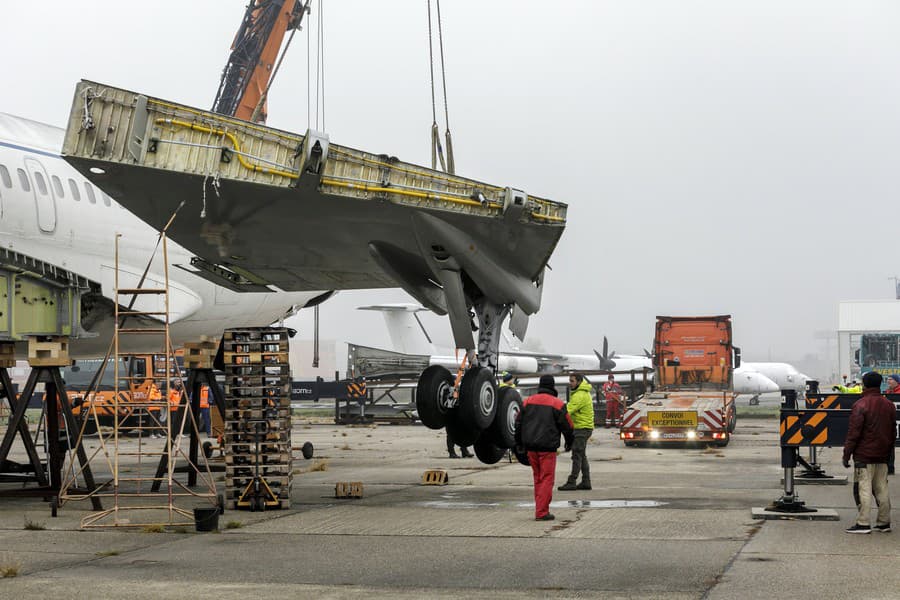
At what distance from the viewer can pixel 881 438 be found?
1179 centimetres

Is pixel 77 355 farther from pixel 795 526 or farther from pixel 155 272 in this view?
pixel 795 526

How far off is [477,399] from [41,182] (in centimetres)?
723

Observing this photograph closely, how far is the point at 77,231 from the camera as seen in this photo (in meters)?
16.5

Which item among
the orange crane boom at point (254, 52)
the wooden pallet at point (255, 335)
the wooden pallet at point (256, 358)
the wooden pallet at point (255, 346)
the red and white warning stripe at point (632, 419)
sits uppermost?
the orange crane boom at point (254, 52)

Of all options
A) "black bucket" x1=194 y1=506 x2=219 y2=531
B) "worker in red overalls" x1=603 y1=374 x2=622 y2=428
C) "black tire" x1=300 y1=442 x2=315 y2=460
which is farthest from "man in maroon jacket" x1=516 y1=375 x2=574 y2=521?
"worker in red overalls" x1=603 y1=374 x2=622 y2=428

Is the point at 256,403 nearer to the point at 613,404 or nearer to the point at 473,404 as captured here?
the point at 473,404

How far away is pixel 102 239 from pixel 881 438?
11.6 m

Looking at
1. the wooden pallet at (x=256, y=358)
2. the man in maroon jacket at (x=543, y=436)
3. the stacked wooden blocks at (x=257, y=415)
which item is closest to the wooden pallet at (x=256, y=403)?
the stacked wooden blocks at (x=257, y=415)

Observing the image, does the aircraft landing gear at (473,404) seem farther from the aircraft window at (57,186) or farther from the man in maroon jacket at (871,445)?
the aircraft window at (57,186)

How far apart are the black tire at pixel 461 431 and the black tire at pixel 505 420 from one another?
341 mm

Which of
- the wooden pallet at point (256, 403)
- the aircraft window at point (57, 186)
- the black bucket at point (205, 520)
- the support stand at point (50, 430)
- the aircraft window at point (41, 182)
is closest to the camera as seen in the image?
the black bucket at point (205, 520)

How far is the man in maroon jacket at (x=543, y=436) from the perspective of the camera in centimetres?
1288

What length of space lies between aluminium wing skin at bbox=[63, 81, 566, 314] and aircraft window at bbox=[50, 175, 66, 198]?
89.0 inches

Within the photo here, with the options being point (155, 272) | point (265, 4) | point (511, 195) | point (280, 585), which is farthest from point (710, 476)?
point (265, 4)
